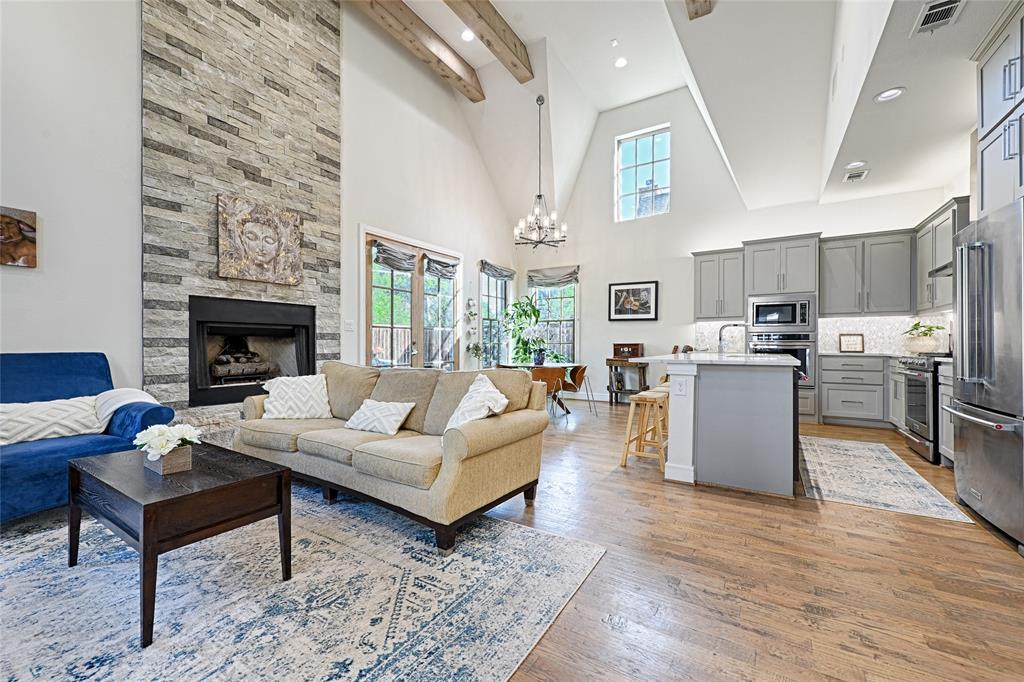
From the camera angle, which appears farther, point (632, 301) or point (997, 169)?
point (632, 301)

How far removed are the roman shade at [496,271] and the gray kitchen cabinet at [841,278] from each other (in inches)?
193

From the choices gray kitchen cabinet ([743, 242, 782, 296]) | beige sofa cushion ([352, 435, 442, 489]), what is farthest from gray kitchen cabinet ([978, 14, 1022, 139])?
beige sofa cushion ([352, 435, 442, 489])

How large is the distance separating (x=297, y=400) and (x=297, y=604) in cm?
199

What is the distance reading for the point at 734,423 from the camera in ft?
10.6

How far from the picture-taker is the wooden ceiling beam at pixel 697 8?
4008 mm

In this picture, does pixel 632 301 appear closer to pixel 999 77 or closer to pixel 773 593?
pixel 999 77

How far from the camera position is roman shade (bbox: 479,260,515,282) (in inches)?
300

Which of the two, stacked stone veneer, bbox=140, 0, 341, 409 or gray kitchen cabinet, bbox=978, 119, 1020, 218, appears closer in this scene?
gray kitchen cabinet, bbox=978, 119, 1020, 218

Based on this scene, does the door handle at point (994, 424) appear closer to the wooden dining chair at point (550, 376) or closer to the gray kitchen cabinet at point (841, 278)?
the gray kitchen cabinet at point (841, 278)

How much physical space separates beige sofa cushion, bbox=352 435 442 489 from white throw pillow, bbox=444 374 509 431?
0.66 ft

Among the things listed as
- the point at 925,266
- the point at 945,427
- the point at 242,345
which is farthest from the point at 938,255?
the point at 242,345

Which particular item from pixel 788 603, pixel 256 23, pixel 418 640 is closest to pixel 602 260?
pixel 256 23

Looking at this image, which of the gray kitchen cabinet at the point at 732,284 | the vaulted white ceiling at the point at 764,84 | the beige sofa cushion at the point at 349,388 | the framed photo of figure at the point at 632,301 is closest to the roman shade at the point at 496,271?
the vaulted white ceiling at the point at 764,84

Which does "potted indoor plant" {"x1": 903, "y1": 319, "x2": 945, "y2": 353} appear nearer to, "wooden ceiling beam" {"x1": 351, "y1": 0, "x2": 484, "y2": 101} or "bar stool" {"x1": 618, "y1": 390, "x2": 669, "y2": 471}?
"bar stool" {"x1": 618, "y1": 390, "x2": 669, "y2": 471}
